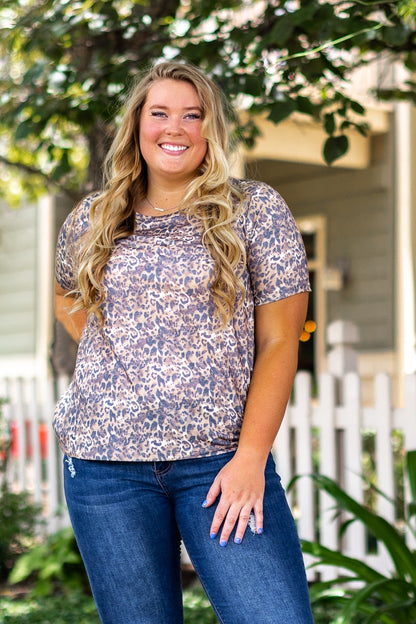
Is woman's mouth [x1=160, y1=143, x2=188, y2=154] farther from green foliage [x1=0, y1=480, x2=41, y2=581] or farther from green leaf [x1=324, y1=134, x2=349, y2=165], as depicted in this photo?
green foliage [x1=0, y1=480, x2=41, y2=581]

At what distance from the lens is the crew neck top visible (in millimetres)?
2021

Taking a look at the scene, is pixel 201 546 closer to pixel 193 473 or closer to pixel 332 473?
pixel 193 473

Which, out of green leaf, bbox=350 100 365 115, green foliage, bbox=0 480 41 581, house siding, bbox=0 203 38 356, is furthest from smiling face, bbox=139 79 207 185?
house siding, bbox=0 203 38 356

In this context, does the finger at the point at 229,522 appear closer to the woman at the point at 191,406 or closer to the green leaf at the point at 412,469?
the woman at the point at 191,406

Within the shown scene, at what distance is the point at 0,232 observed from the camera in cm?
1258

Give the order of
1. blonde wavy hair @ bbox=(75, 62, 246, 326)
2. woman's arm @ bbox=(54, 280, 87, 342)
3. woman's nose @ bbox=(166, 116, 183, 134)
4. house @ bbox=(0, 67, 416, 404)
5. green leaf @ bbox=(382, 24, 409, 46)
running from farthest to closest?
house @ bbox=(0, 67, 416, 404) < green leaf @ bbox=(382, 24, 409, 46) < woman's arm @ bbox=(54, 280, 87, 342) < woman's nose @ bbox=(166, 116, 183, 134) < blonde wavy hair @ bbox=(75, 62, 246, 326)

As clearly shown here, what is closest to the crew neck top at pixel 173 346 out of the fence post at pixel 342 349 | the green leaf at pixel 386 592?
→ the green leaf at pixel 386 592

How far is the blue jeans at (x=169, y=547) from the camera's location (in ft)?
6.31

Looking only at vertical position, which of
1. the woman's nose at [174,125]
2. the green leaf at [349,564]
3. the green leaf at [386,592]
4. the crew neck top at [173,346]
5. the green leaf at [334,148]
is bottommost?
the green leaf at [386,592]

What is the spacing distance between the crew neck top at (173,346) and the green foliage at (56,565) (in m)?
2.86

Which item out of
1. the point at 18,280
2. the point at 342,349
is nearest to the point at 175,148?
the point at 342,349

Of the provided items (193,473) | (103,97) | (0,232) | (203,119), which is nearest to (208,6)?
(103,97)

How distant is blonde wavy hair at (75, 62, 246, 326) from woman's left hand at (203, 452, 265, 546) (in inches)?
13.2

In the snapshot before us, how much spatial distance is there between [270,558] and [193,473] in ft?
0.82
